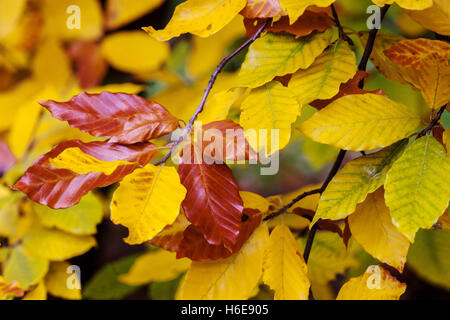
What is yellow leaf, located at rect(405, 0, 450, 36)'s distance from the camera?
38cm

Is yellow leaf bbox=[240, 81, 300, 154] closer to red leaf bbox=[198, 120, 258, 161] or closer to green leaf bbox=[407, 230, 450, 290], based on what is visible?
red leaf bbox=[198, 120, 258, 161]

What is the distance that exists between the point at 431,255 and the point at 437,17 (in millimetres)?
458

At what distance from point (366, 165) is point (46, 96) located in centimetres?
55

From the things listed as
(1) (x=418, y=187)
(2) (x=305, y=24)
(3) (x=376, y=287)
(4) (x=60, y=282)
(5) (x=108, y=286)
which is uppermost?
(2) (x=305, y=24)

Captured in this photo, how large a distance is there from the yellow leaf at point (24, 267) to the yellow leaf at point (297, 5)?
0.43 meters

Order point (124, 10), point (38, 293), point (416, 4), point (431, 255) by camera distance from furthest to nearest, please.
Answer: point (124, 10) < point (431, 255) < point (38, 293) < point (416, 4)

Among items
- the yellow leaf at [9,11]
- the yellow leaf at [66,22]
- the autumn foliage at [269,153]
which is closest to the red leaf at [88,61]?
the yellow leaf at [66,22]

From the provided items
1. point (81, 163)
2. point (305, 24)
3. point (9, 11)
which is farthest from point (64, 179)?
point (9, 11)

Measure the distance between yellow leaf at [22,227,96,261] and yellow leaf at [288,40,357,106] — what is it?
0.35 meters

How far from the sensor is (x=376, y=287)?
384 millimetres

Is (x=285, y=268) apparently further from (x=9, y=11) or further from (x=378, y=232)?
(x=9, y=11)

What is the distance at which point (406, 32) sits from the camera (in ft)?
2.56
